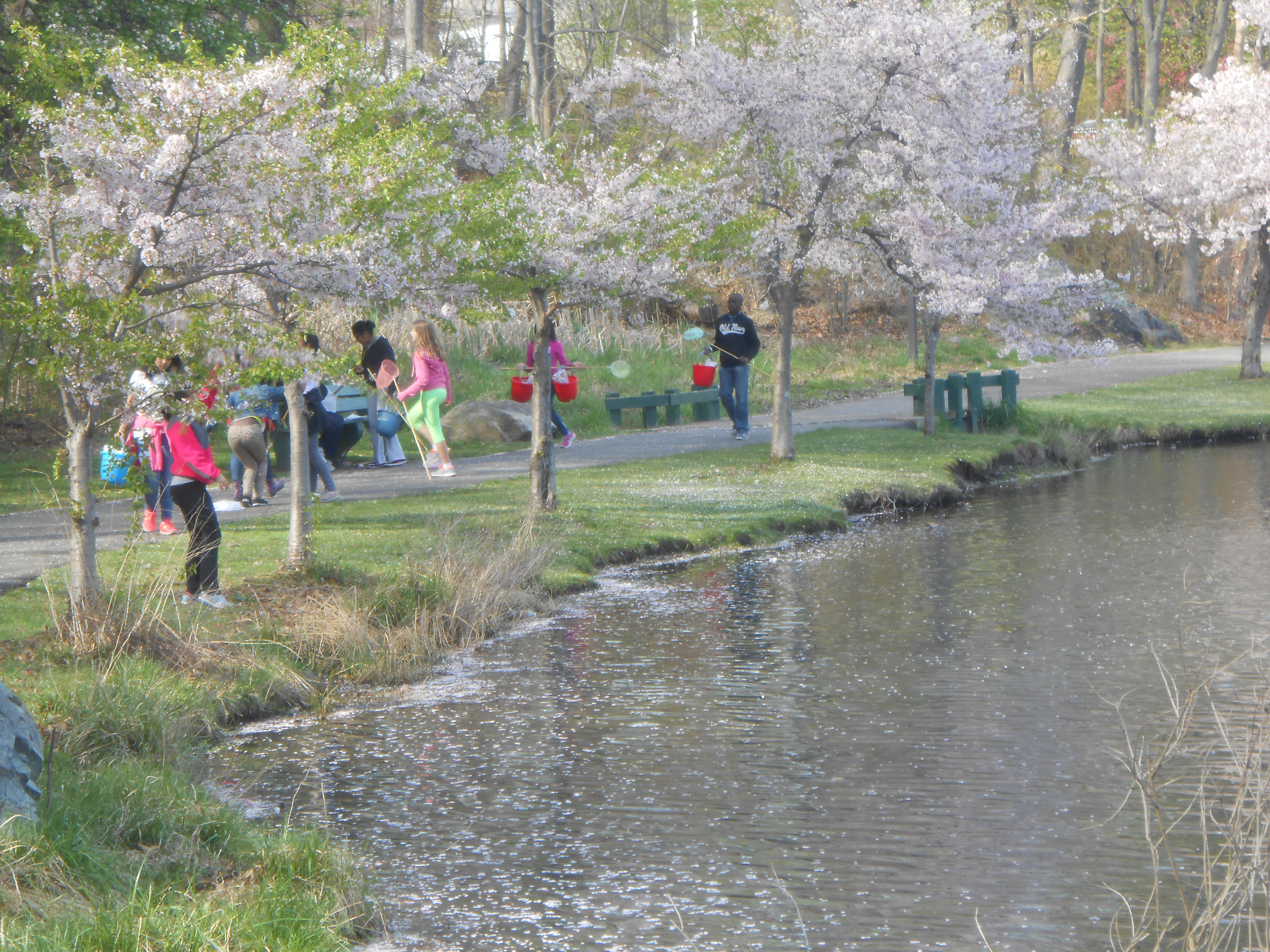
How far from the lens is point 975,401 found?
71.5ft

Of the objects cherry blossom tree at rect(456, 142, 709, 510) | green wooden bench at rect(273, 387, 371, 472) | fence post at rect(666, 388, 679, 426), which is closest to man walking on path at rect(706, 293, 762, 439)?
fence post at rect(666, 388, 679, 426)

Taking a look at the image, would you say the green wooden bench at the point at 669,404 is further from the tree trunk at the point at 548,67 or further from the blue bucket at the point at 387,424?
the tree trunk at the point at 548,67

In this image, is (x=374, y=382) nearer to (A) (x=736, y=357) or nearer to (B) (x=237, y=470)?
(B) (x=237, y=470)

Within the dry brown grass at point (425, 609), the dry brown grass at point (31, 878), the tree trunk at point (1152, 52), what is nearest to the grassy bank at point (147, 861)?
the dry brown grass at point (31, 878)

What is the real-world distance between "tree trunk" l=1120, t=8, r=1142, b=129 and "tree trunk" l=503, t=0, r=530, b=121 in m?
20.0

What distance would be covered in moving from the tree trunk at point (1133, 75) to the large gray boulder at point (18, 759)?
42025 mm

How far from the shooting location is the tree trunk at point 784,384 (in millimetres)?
18016

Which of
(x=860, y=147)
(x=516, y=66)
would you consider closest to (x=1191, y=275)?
(x=516, y=66)

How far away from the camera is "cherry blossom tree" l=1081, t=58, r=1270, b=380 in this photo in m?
29.0

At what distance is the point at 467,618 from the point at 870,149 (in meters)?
10.4

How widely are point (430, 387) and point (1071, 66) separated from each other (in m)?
29.4

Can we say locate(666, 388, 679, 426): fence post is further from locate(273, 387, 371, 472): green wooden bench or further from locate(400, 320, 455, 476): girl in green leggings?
locate(400, 320, 455, 476): girl in green leggings

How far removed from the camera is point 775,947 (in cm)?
562

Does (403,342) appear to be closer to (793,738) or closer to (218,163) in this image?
(218,163)
